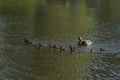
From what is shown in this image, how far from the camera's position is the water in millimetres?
26469

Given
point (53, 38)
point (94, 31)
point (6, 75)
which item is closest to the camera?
point (6, 75)

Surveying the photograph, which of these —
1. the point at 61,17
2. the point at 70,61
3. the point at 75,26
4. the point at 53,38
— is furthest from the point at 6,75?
the point at 61,17

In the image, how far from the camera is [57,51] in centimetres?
3244

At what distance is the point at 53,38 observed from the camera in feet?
125

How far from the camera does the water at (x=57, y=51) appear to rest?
26.5 meters

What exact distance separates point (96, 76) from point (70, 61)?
14.4 feet

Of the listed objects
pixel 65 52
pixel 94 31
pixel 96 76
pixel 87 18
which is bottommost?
pixel 96 76

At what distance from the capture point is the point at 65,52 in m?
32.1

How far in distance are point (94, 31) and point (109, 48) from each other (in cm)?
951

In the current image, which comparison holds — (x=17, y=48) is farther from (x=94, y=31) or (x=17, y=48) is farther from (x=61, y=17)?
(x=61, y=17)

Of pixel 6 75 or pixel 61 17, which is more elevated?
pixel 61 17

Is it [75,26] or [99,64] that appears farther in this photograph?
[75,26]

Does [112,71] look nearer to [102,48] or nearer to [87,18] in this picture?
[102,48]

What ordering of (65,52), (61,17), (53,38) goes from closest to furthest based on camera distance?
(65,52) → (53,38) → (61,17)
